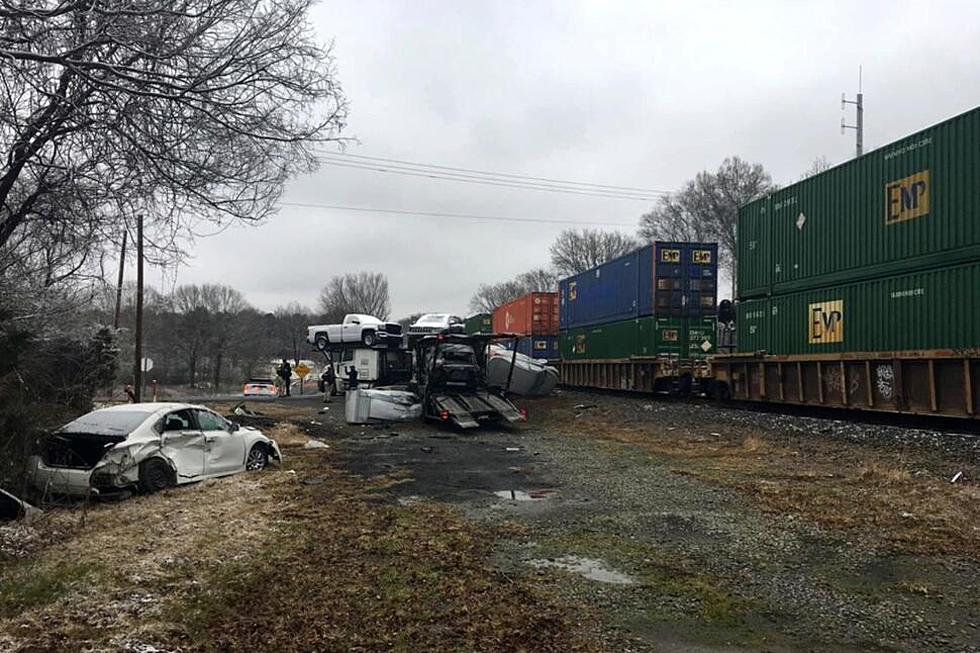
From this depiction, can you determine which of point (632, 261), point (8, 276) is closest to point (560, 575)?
point (8, 276)

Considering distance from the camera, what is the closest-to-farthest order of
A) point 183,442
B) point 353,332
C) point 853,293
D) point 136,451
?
point 136,451
point 183,442
point 853,293
point 353,332

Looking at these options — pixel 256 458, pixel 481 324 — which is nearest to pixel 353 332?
pixel 481 324

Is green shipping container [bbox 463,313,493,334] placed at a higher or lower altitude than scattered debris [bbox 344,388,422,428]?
higher

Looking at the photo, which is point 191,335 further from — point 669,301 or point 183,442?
point 183,442

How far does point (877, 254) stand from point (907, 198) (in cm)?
123

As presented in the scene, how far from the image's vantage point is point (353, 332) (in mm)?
33562

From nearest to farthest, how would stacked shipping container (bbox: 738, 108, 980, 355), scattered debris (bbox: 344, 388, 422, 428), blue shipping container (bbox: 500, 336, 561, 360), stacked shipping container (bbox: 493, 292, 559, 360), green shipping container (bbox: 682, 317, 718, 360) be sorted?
1. stacked shipping container (bbox: 738, 108, 980, 355)
2. scattered debris (bbox: 344, 388, 422, 428)
3. green shipping container (bbox: 682, 317, 718, 360)
4. blue shipping container (bbox: 500, 336, 561, 360)
5. stacked shipping container (bbox: 493, 292, 559, 360)

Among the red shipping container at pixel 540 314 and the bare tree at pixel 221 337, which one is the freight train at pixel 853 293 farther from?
the bare tree at pixel 221 337

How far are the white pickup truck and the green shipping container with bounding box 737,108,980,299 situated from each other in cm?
1702

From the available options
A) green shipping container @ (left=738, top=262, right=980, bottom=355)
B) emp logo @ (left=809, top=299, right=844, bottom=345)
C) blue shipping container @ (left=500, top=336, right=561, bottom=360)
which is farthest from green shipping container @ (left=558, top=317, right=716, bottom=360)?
blue shipping container @ (left=500, top=336, right=561, bottom=360)

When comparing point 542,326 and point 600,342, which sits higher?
point 542,326

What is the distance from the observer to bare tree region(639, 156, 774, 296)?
60312mm

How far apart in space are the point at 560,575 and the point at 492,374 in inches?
622

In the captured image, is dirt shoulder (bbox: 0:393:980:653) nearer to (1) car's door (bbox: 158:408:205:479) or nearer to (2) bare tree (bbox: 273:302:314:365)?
(1) car's door (bbox: 158:408:205:479)
